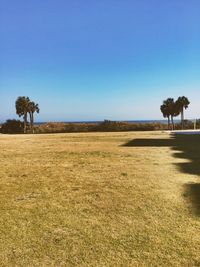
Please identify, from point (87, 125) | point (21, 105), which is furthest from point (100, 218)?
point (21, 105)

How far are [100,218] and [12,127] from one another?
1717 inches

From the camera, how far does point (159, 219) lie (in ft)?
18.1

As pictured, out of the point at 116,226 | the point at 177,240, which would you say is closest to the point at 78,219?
Answer: the point at 116,226

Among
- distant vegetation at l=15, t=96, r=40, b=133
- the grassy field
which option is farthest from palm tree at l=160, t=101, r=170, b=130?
the grassy field

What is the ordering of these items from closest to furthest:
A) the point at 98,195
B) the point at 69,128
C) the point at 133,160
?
the point at 98,195
the point at 133,160
the point at 69,128

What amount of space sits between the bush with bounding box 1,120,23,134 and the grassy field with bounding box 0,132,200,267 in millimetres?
37779

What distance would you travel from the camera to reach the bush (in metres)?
46.3

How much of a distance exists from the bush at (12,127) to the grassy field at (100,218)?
37779 millimetres

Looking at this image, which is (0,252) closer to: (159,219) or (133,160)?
(159,219)

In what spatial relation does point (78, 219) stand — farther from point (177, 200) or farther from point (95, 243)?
point (177, 200)

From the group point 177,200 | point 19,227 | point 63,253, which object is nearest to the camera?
point 63,253

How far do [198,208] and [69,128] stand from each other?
40.8 meters

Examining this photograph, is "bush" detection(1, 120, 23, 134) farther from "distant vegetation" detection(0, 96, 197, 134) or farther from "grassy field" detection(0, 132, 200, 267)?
"grassy field" detection(0, 132, 200, 267)

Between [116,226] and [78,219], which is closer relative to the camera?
[116,226]
